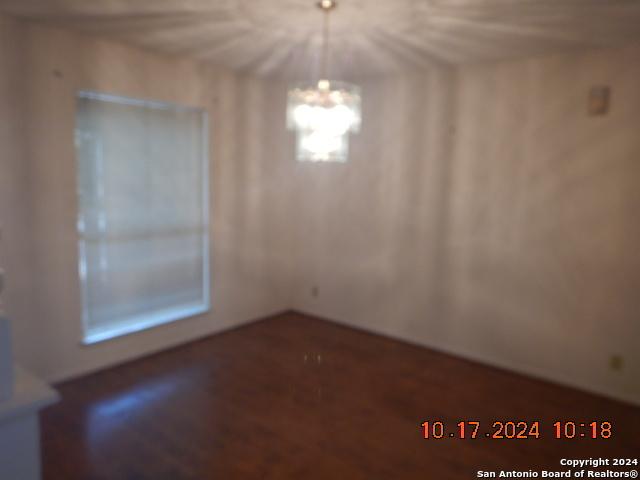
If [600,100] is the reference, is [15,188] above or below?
below

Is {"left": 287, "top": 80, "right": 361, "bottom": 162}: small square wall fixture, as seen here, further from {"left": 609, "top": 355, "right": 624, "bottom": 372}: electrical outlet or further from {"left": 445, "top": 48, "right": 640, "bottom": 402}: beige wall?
{"left": 609, "top": 355, "right": 624, "bottom": 372}: electrical outlet

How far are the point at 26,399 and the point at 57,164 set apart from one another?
7.87 ft

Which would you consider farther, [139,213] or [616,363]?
[139,213]

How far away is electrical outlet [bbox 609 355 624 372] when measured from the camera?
131 inches

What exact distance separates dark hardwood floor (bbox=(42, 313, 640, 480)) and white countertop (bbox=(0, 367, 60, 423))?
1.22 m

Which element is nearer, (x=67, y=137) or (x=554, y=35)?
(x=554, y=35)

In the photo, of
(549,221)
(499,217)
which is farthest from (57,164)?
(549,221)

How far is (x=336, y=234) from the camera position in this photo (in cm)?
489

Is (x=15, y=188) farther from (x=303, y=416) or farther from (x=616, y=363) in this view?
(x=616, y=363)

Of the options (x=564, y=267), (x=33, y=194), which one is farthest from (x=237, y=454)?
(x=564, y=267)

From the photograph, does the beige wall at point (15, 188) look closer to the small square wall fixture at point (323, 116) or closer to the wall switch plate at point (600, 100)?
the small square wall fixture at point (323, 116)

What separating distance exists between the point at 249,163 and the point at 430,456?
10.6 feet

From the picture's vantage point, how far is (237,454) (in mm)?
2566

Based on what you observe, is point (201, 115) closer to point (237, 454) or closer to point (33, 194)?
point (33, 194)
